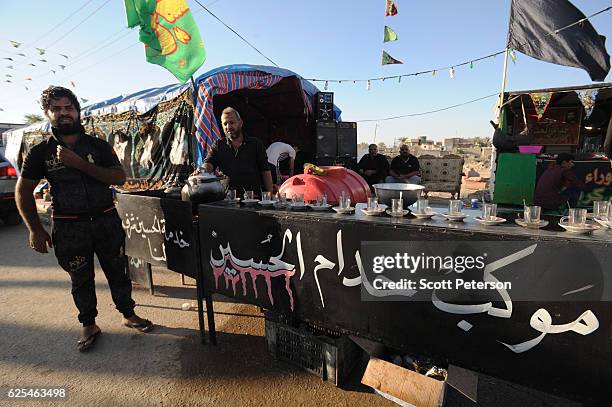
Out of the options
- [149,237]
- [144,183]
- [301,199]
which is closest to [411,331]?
[301,199]

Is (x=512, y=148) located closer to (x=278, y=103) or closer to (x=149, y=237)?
(x=278, y=103)

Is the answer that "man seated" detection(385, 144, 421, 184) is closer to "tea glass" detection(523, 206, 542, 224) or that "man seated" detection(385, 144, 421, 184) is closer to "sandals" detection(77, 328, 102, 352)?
"tea glass" detection(523, 206, 542, 224)

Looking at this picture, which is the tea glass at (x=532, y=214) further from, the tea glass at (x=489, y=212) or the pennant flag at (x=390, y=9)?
the pennant flag at (x=390, y=9)

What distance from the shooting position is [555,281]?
1.42 metres

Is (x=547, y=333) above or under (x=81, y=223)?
under

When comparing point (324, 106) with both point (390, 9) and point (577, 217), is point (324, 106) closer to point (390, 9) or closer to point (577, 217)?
point (390, 9)

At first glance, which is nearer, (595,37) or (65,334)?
(65,334)

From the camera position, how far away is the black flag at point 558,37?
23.2 feet

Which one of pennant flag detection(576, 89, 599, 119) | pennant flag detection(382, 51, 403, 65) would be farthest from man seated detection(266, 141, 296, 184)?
pennant flag detection(576, 89, 599, 119)

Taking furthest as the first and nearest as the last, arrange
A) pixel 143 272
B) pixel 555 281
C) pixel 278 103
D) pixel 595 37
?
1. pixel 278 103
2. pixel 595 37
3. pixel 143 272
4. pixel 555 281

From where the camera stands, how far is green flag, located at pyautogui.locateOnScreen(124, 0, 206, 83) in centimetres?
489

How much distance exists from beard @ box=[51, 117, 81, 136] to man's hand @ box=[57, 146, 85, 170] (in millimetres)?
201

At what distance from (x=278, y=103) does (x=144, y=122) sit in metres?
4.20

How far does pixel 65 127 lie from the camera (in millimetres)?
2514
